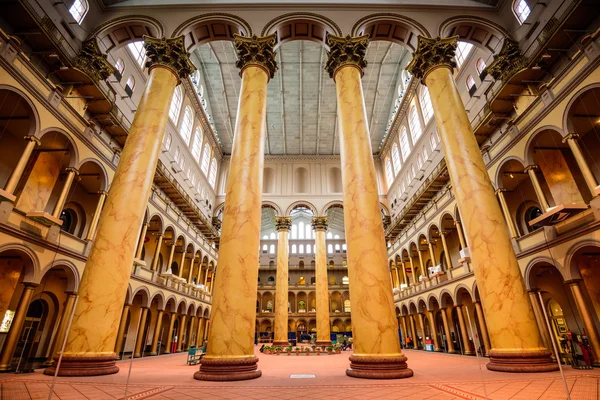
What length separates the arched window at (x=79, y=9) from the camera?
34.8 ft

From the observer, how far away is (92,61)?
34.1 ft

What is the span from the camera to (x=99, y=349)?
562 centimetres

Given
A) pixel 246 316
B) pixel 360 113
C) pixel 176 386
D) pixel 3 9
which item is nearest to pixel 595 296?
pixel 360 113

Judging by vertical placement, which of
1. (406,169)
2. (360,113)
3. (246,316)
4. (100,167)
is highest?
(406,169)

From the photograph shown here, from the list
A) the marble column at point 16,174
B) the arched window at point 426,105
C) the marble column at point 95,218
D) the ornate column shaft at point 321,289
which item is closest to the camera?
the marble column at point 16,174

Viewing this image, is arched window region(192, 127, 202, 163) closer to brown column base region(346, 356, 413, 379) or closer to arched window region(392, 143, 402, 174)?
arched window region(392, 143, 402, 174)

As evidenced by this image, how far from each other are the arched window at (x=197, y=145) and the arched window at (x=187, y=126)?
3.01ft

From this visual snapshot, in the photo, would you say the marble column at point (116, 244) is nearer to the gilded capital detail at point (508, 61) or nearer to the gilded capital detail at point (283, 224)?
the gilded capital detail at point (508, 61)

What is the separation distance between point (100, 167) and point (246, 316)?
394 inches

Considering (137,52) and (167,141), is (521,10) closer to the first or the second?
(137,52)

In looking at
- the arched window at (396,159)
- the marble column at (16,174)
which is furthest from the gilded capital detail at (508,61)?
the marble column at (16,174)

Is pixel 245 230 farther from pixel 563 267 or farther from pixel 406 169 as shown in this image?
pixel 406 169

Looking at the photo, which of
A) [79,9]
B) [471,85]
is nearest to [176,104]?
[79,9]

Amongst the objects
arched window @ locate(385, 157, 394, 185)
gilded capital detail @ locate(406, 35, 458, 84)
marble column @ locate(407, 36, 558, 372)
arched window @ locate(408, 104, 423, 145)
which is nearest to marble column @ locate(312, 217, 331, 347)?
arched window @ locate(385, 157, 394, 185)
